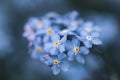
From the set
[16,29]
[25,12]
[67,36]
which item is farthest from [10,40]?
[67,36]

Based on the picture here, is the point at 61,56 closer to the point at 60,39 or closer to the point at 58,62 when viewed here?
the point at 58,62

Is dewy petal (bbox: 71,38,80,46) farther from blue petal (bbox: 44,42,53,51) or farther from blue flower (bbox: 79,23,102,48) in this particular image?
blue petal (bbox: 44,42,53,51)

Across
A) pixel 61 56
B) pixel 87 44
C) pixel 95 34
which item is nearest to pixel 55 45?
pixel 61 56

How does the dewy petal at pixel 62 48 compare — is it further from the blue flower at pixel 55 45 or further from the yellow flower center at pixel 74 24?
the yellow flower center at pixel 74 24

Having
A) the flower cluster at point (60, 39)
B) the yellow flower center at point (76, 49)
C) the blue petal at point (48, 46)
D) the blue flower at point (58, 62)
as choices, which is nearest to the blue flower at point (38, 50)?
the flower cluster at point (60, 39)

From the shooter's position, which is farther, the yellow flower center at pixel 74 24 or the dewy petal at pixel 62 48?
the yellow flower center at pixel 74 24

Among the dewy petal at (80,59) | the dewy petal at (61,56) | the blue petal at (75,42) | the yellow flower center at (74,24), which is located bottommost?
the dewy petal at (80,59)

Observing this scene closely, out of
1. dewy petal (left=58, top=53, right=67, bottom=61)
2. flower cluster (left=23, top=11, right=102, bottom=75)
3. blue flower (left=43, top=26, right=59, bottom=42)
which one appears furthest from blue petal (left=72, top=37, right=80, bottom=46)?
blue flower (left=43, top=26, right=59, bottom=42)
